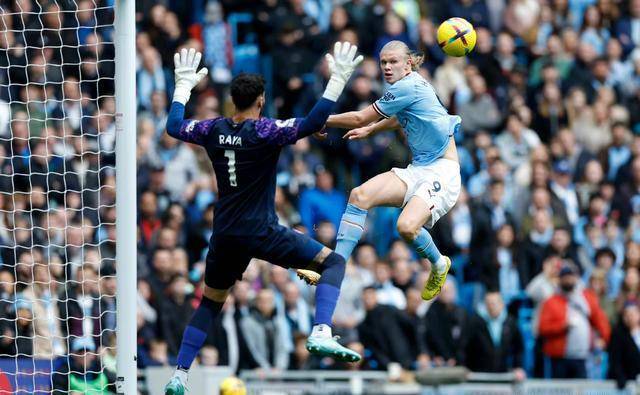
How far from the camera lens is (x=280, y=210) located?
828 inches

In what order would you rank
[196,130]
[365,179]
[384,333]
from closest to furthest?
[196,130], [384,333], [365,179]

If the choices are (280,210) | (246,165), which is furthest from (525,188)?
(246,165)

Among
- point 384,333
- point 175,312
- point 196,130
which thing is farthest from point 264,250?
point 384,333

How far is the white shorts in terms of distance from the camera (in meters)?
13.5

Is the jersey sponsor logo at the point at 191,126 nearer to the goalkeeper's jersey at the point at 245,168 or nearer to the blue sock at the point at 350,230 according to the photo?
the goalkeeper's jersey at the point at 245,168

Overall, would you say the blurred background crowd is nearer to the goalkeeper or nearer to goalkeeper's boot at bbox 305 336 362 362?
the goalkeeper

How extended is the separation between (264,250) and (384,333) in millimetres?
7291

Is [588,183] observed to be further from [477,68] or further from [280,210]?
[280,210]

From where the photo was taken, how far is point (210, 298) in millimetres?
13234

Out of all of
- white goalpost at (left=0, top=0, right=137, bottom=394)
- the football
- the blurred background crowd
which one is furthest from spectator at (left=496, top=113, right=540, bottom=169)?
the football

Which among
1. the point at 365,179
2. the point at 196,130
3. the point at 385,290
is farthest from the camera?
the point at 365,179

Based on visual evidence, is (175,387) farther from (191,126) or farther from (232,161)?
(191,126)

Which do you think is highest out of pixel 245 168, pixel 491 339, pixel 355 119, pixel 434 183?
pixel 355 119

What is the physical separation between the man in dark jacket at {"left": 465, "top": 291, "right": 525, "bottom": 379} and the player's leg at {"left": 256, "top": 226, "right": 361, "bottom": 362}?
776cm
